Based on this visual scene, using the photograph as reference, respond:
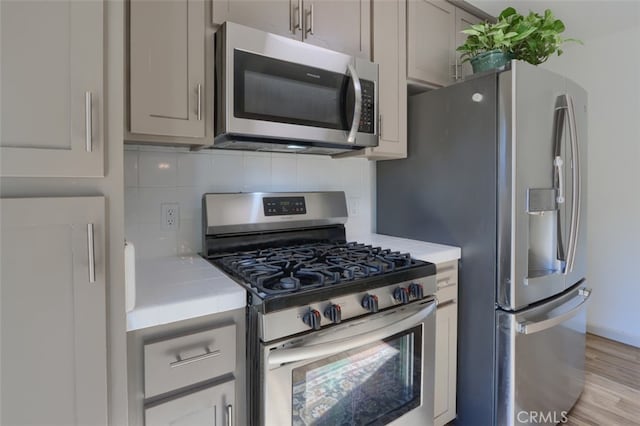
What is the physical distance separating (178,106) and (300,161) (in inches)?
30.7

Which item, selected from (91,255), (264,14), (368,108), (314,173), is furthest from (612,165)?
(91,255)

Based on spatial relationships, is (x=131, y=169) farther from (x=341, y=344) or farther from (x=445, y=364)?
(x=445, y=364)

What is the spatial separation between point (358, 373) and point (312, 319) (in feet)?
1.17

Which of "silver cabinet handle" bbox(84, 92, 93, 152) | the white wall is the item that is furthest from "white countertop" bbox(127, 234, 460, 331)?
the white wall

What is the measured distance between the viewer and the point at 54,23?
0.76m

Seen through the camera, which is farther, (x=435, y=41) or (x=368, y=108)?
(x=435, y=41)

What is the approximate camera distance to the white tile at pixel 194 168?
5.11ft

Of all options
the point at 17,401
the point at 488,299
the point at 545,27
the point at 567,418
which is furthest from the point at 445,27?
the point at 17,401

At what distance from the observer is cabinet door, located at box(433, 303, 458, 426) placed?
5.35ft

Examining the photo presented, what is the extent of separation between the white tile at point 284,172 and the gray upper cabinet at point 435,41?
79 centimetres

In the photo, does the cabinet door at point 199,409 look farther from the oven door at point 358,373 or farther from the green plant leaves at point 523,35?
the green plant leaves at point 523,35

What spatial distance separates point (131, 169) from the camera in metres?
1.45

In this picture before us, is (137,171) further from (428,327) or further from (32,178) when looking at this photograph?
(428,327)

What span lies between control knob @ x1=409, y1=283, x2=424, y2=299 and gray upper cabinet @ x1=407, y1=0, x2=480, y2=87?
3.71 ft
